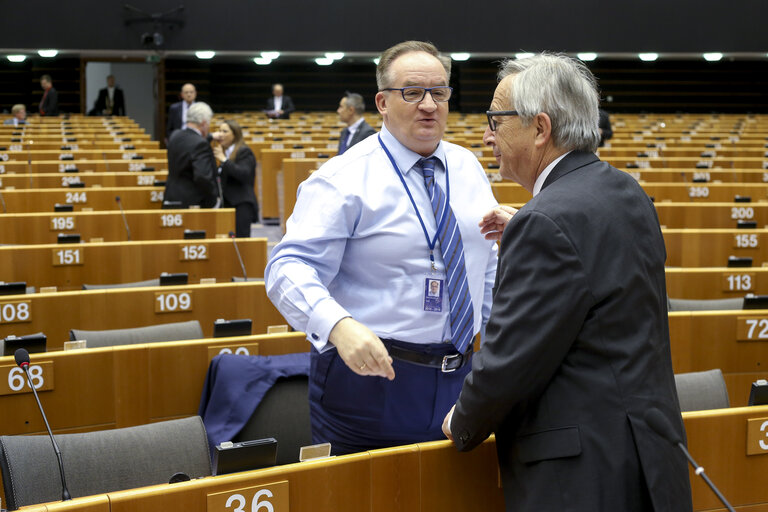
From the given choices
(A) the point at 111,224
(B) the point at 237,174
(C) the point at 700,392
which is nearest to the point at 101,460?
(C) the point at 700,392

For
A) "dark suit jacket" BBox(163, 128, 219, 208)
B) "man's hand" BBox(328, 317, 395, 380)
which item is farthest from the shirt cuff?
"dark suit jacket" BBox(163, 128, 219, 208)

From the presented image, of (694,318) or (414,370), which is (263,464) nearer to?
(414,370)

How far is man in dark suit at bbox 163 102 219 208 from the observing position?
6.18 metres

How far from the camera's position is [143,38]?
48.9 feet

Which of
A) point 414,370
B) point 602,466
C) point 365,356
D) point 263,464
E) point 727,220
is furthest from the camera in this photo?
point 727,220

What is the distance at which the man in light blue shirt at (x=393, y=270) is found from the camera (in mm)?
1775

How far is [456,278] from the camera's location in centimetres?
181

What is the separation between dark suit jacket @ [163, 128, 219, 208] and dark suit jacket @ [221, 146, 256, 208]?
9 centimetres

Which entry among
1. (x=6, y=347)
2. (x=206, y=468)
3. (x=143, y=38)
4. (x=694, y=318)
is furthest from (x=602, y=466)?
(x=143, y=38)

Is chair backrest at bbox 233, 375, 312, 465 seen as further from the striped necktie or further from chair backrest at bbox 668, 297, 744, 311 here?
chair backrest at bbox 668, 297, 744, 311

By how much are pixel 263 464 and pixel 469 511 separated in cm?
40

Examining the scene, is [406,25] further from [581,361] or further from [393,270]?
[581,361]

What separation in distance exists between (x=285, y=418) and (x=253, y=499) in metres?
1.35

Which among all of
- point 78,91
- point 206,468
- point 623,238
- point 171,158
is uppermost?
point 78,91
